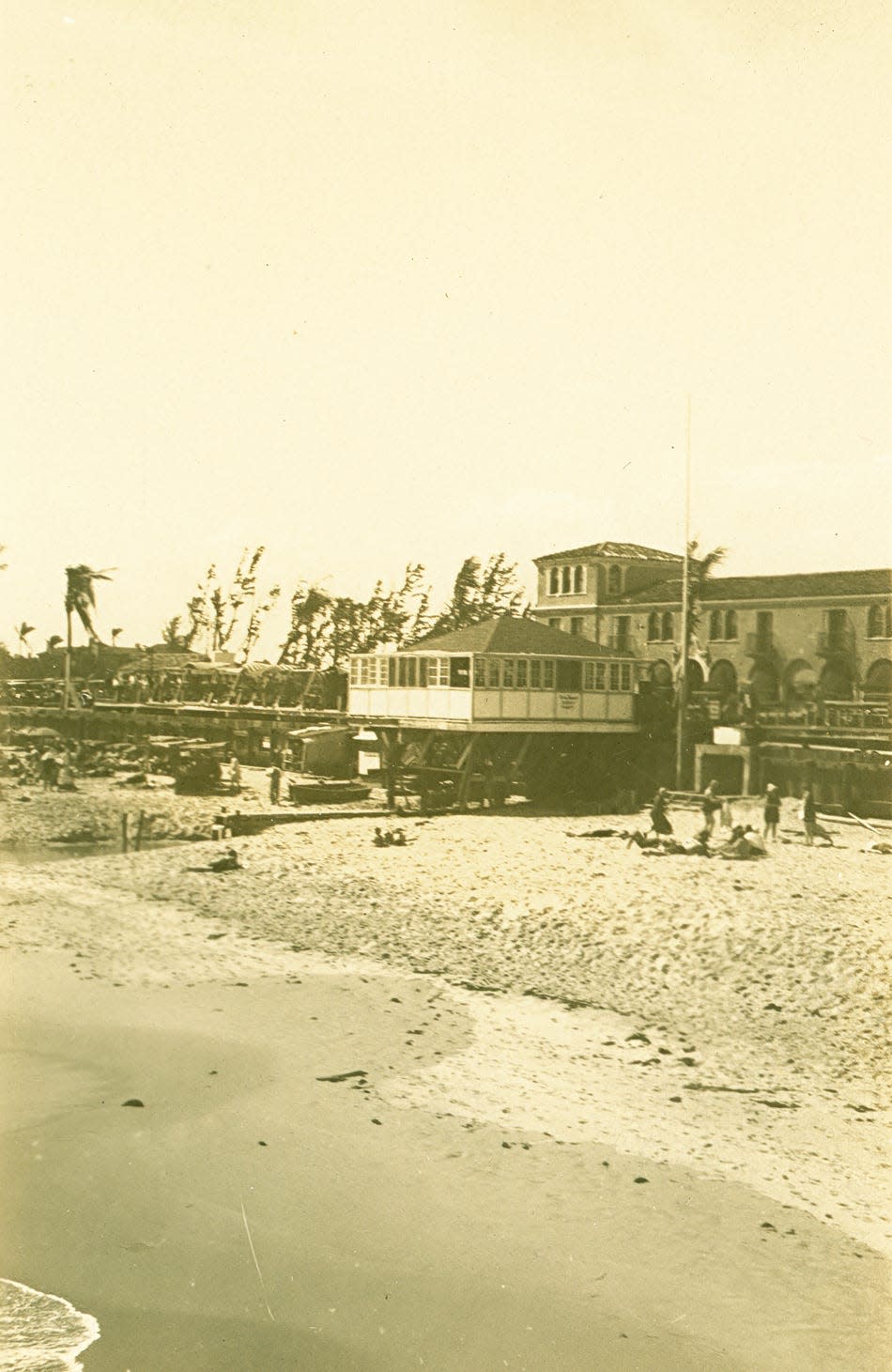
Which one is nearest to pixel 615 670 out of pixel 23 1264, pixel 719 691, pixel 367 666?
pixel 719 691

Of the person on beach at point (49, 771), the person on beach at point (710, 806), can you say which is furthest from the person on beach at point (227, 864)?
the person on beach at point (710, 806)

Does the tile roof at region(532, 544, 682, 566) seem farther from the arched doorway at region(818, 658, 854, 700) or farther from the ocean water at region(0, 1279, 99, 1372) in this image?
the ocean water at region(0, 1279, 99, 1372)

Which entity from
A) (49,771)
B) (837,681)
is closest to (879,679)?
(837,681)

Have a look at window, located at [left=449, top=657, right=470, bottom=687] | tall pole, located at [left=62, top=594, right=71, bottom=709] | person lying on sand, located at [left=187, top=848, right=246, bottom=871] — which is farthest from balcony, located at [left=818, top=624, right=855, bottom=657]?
tall pole, located at [left=62, top=594, right=71, bottom=709]

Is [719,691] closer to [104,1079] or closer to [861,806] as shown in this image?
[861,806]

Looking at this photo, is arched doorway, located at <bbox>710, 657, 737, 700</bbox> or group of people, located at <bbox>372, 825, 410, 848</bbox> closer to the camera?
arched doorway, located at <bbox>710, 657, 737, 700</bbox>

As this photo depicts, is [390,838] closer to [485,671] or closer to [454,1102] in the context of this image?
[485,671]
